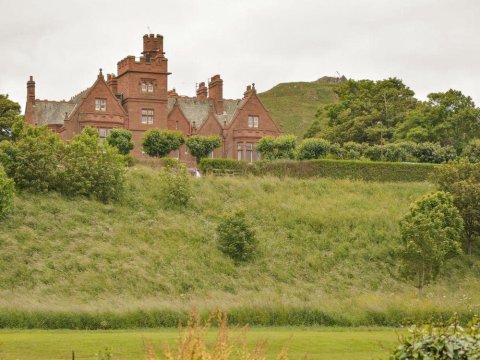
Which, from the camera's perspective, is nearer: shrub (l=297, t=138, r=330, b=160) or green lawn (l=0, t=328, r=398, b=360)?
green lawn (l=0, t=328, r=398, b=360)

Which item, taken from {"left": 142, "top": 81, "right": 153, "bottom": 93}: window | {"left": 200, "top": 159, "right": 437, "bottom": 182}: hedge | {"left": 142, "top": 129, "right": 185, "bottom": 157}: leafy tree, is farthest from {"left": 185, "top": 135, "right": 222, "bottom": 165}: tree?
{"left": 142, "top": 81, "right": 153, "bottom": 93}: window

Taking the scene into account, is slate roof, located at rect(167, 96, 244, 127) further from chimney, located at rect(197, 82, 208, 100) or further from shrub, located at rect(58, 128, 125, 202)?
shrub, located at rect(58, 128, 125, 202)

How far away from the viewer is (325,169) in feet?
214

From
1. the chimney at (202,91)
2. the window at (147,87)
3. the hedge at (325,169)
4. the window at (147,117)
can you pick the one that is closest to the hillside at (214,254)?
the hedge at (325,169)

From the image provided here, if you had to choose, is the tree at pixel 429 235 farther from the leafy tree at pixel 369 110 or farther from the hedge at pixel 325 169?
the leafy tree at pixel 369 110

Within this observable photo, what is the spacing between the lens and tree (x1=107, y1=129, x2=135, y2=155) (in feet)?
218

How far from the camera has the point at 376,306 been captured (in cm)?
3581

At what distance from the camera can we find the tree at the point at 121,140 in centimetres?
6631

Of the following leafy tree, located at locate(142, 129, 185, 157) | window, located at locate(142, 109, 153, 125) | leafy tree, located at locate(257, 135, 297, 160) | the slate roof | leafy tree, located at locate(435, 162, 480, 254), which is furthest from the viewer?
the slate roof

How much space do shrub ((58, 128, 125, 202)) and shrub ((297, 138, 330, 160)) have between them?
19.7 meters

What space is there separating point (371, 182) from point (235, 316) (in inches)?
1323

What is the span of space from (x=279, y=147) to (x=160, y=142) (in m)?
9.46

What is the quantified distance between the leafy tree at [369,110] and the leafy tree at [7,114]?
3244 centimetres

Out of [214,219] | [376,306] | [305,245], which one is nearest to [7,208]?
[214,219]
